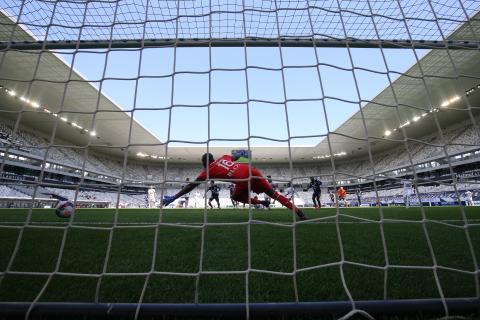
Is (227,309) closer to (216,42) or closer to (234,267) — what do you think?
(234,267)

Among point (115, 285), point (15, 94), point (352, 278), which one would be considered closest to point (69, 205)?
point (115, 285)

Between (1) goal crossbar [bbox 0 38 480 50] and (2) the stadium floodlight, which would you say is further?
(2) the stadium floodlight

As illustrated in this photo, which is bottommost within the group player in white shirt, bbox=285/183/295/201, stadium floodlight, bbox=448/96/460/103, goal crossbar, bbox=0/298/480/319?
goal crossbar, bbox=0/298/480/319

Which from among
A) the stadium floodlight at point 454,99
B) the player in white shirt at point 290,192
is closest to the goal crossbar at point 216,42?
→ the player in white shirt at point 290,192

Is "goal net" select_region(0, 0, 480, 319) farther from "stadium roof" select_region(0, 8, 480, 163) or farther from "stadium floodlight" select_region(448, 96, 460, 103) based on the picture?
"stadium floodlight" select_region(448, 96, 460, 103)

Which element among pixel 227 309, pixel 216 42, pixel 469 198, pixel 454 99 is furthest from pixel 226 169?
pixel 454 99

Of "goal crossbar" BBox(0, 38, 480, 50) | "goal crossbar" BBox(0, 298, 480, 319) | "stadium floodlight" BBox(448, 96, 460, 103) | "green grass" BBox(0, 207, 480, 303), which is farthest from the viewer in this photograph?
"stadium floodlight" BBox(448, 96, 460, 103)

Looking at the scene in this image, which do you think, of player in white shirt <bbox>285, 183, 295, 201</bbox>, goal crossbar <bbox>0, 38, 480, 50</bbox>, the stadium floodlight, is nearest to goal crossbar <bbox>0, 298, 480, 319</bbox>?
player in white shirt <bbox>285, 183, 295, 201</bbox>

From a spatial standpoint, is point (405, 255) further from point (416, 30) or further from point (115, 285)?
point (416, 30)

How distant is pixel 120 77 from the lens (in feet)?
7.55

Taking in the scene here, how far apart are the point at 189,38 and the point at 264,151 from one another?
3069 cm

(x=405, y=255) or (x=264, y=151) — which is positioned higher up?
(x=264, y=151)

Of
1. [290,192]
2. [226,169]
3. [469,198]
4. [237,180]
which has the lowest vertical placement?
[237,180]

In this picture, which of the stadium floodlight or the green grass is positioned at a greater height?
the stadium floodlight
